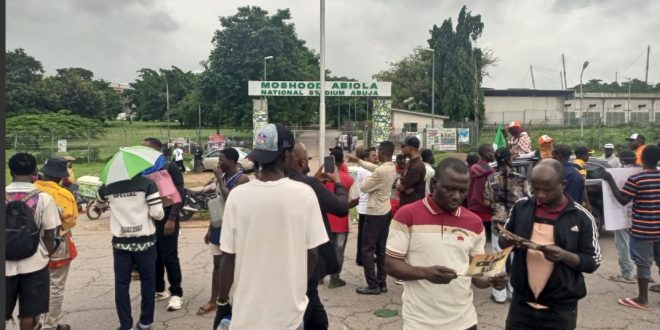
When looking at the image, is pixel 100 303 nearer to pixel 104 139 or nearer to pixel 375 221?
pixel 375 221

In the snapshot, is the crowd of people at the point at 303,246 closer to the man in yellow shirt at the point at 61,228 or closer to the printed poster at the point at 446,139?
the man in yellow shirt at the point at 61,228

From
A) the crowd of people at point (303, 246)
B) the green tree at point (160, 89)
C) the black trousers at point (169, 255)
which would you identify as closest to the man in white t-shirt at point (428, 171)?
the crowd of people at point (303, 246)

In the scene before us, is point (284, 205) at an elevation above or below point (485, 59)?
below

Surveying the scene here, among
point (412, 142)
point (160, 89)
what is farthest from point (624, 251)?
point (160, 89)

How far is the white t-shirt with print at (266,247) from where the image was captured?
287cm

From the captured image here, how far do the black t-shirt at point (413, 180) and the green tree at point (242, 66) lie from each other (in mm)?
35705

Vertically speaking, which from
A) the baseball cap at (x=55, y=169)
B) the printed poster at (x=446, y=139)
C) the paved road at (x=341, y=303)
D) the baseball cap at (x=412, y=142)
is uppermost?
the printed poster at (x=446, y=139)

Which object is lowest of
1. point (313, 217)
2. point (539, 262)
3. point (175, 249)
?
point (175, 249)

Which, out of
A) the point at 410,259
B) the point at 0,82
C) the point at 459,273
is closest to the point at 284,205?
the point at 410,259

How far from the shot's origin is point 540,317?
130 inches

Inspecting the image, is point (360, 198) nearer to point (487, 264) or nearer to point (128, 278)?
point (128, 278)

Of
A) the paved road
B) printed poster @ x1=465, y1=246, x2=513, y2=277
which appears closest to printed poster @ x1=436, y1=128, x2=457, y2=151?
the paved road

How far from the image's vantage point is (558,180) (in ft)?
10.5

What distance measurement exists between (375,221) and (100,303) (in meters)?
3.40
